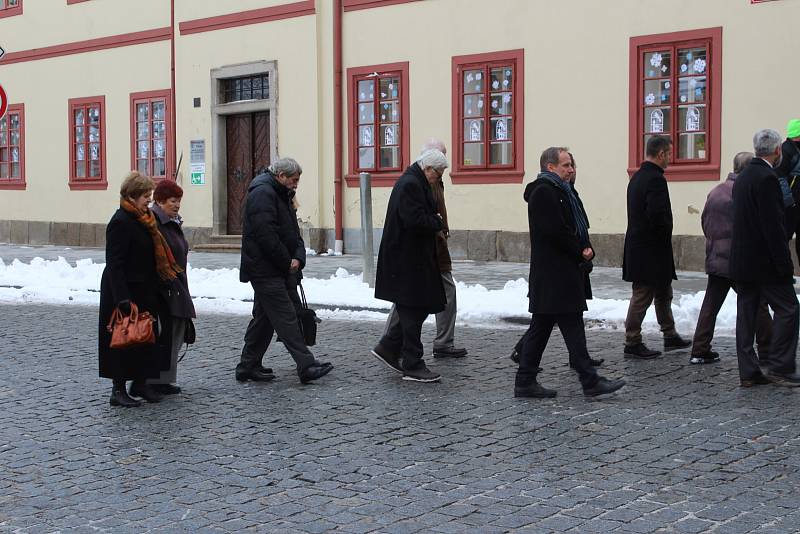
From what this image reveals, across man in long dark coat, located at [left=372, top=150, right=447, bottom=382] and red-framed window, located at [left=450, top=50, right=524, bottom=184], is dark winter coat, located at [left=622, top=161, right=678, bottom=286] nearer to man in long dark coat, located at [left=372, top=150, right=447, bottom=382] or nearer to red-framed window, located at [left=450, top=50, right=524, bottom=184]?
man in long dark coat, located at [left=372, top=150, right=447, bottom=382]

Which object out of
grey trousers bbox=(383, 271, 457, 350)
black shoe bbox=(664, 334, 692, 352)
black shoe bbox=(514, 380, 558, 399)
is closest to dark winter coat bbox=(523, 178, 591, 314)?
black shoe bbox=(514, 380, 558, 399)

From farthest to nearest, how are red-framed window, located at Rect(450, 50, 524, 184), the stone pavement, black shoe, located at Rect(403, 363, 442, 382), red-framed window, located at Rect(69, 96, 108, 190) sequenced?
red-framed window, located at Rect(69, 96, 108, 190) → red-framed window, located at Rect(450, 50, 524, 184) → black shoe, located at Rect(403, 363, 442, 382) → the stone pavement

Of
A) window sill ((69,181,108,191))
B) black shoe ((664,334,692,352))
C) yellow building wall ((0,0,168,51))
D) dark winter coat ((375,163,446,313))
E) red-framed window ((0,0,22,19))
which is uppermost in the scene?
red-framed window ((0,0,22,19))

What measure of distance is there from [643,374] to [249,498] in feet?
13.7

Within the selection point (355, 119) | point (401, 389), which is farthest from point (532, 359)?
point (355, 119)

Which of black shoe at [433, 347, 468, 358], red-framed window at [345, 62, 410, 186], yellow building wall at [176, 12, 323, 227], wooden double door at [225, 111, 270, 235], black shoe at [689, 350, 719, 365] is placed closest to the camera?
black shoe at [689, 350, 719, 365]

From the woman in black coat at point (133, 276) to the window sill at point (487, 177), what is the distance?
1064cm

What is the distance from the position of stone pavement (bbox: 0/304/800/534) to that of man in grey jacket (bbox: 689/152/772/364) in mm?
247

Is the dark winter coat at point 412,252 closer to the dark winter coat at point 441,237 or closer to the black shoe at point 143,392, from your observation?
the dark winter coat at point 441,237

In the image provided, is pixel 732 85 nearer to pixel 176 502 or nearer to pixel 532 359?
pixel 532 359

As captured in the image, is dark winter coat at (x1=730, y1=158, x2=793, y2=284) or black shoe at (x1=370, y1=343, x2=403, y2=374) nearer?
dark winter coat at (x1=730, y1=158, x2=793, y2=284)

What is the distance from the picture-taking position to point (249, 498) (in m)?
5.97

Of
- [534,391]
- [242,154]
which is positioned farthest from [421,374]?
[242,154]

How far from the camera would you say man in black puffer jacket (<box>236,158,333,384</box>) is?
8953 millimetres
